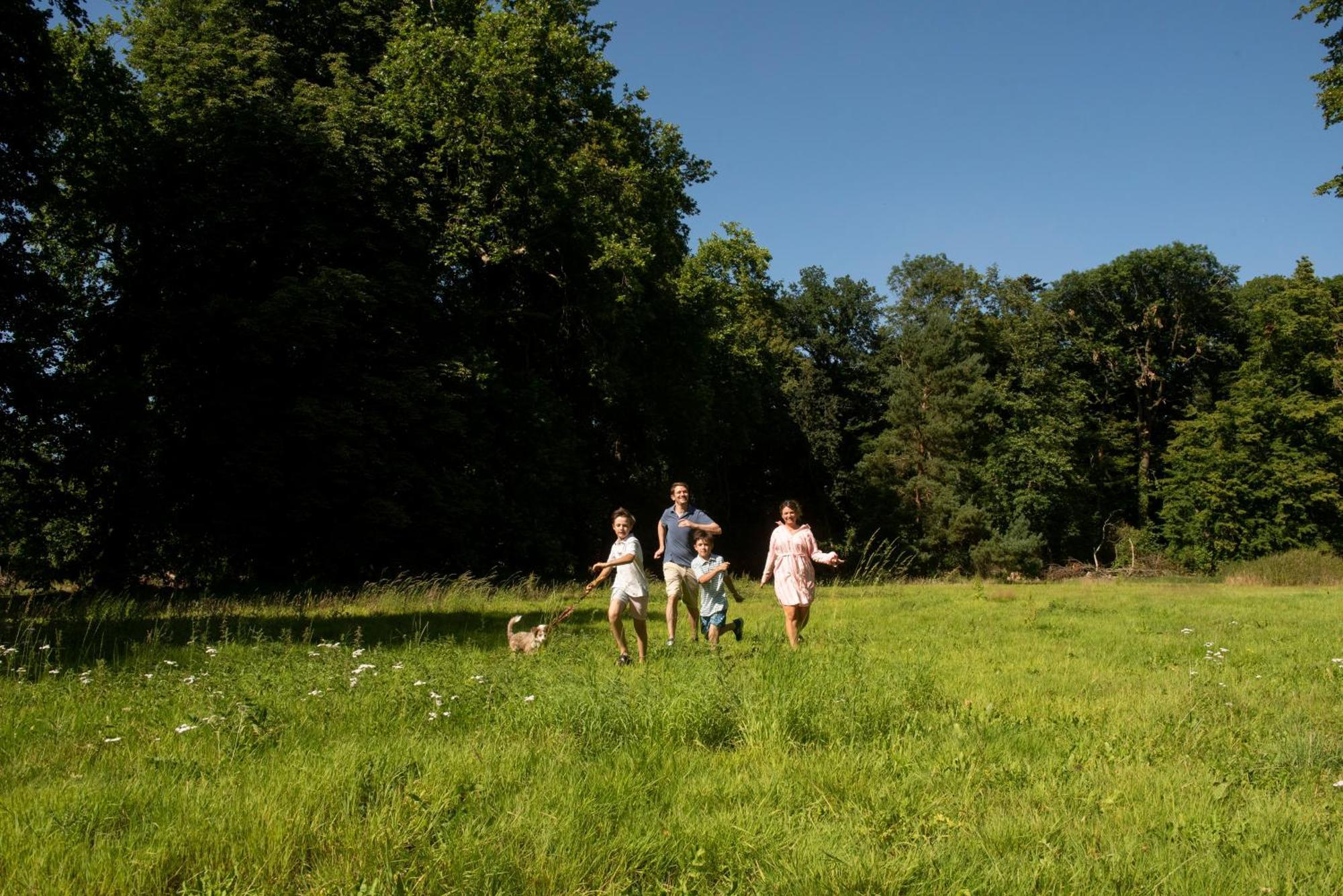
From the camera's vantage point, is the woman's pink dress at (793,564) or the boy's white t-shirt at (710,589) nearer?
the woman's pink dress at (793,564)

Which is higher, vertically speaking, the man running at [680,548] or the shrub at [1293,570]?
the man running at [680,548]

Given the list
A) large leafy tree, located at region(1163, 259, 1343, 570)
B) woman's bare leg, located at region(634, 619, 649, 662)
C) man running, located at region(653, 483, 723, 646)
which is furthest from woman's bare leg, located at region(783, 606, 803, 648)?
large leafy tree, located at region(1163, 259, 1343, 570)

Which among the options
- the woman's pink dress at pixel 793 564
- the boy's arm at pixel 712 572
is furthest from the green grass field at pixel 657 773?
the boy's arm at pixel 712 572

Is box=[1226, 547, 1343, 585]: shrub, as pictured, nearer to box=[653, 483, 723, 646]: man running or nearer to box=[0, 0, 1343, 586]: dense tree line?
box=[0, 0, 1343, 586]: dense tree line

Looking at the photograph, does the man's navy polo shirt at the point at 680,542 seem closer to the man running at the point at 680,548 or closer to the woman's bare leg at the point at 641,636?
the man running at the point at 680,548

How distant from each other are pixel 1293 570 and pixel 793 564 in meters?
33.6

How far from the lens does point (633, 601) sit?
930cm

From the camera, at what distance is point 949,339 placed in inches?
1925

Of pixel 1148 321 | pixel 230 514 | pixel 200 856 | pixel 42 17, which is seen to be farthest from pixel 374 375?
pixel 1148 321

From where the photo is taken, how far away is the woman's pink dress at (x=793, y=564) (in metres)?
10.5

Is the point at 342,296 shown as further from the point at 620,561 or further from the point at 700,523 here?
the point at 620,561

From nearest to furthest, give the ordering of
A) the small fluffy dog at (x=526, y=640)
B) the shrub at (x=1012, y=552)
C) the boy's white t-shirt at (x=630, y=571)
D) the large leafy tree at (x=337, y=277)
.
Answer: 1. the boy's white t-shirt at (x=630, y=571)
2. the small fluffy dog at (x=526, y=640)
3. the large leafy tree at (x=337, y=277)
4. the shrub at (x=1012, y=552)

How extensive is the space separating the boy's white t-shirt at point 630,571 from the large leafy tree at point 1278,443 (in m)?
45.6

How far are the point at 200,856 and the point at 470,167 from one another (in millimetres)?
23403
